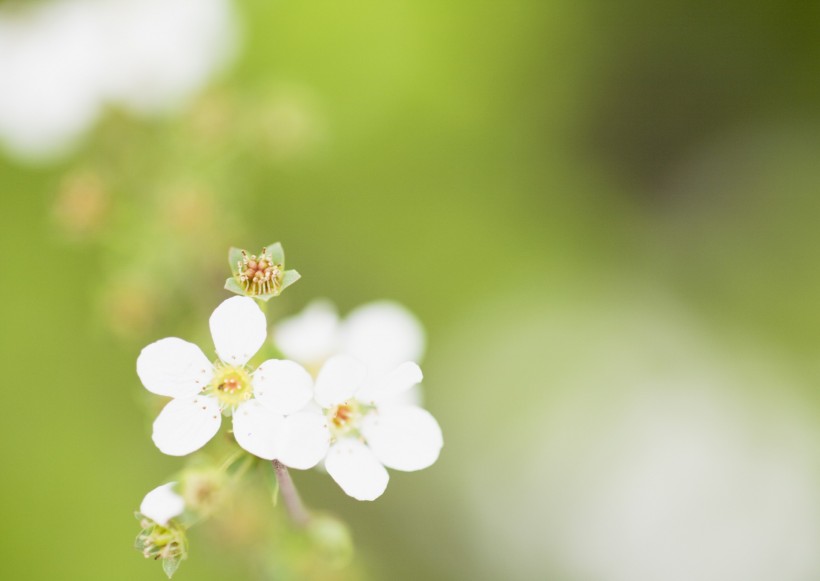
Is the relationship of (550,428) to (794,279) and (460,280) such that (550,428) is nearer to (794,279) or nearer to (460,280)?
(460,280)

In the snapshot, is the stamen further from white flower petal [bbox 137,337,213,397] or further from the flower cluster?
white flower petal [bbox 137,337,213,397]

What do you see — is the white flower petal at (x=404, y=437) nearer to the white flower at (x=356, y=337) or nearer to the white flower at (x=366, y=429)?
the white flower at (x=366, y=429)

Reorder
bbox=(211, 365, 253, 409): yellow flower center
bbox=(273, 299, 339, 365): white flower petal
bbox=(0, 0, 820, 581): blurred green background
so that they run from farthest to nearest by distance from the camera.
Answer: bbox=(0, 0, 820, 581): blurred green background → bbox=(273, 299, 339, 365): white flower petal → bbox=(211, 365, 253, 409): yellow flower center

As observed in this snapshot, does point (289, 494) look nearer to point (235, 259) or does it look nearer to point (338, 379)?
point (338, 379)

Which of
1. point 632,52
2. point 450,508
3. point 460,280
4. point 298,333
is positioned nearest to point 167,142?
point 298,333

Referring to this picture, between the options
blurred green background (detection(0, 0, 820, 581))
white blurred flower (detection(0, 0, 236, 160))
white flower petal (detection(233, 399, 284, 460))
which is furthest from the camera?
blurred green background (detection(0, 0, 820, 581))

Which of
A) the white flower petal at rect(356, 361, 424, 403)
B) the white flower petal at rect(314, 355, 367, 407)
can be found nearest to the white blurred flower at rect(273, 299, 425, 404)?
the white flower petal at rect(356, 361, 424, 403)

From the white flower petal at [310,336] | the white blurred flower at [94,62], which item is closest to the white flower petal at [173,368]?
the white flower petal at [310,336]
